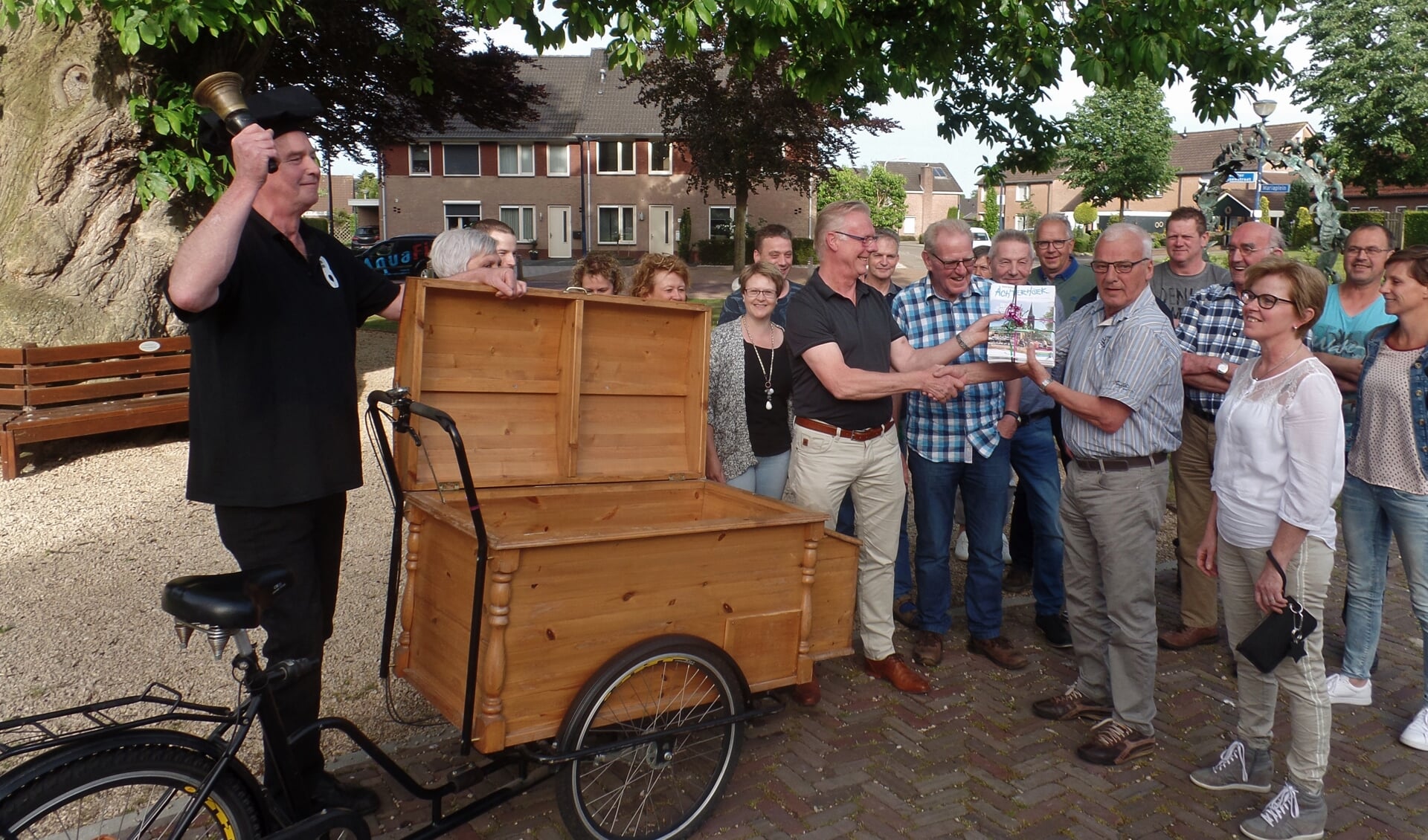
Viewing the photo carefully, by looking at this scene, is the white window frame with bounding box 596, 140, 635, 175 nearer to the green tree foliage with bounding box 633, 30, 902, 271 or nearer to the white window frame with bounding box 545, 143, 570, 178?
the white window frame with bounding box 545, 143, 570, 178

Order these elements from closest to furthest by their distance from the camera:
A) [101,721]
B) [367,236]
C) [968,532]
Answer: [101,721] → [968,532] → [367,236]

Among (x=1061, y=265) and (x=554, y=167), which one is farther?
(x=554, y=167)

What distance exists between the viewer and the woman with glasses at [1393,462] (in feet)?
15.4

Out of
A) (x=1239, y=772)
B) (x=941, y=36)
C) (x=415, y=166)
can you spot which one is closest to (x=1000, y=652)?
(x=1239, y=772)

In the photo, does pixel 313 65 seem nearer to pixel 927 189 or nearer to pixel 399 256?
pixel 399 256

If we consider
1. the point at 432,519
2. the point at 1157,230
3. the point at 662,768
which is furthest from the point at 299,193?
the point at 1157,230

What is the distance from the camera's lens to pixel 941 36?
9086 mm

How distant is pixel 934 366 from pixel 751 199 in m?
45.7

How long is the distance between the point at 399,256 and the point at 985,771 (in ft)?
107

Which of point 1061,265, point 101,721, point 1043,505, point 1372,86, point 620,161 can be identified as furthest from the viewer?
point 620,161

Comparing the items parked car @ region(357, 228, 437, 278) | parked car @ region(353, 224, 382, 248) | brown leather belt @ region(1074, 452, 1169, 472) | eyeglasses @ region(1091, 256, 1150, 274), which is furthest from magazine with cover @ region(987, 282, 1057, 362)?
parked car @ region(353, 224, 382, 248)

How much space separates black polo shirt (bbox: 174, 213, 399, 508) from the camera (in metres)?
3.17

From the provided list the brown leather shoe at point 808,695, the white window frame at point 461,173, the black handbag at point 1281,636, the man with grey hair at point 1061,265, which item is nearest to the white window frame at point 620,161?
the white window frame at point 461,173

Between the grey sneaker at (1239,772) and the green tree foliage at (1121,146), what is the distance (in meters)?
50.2
